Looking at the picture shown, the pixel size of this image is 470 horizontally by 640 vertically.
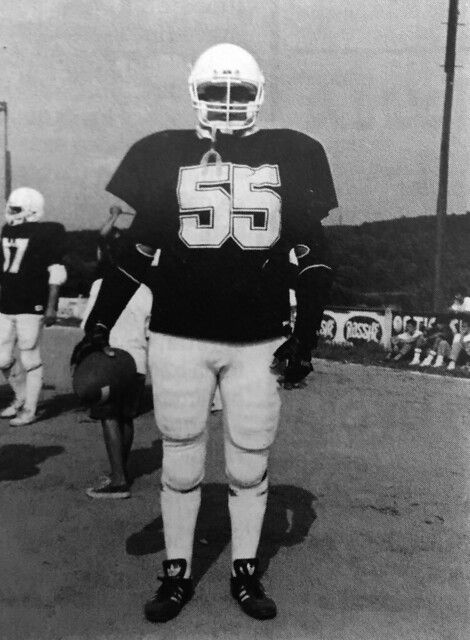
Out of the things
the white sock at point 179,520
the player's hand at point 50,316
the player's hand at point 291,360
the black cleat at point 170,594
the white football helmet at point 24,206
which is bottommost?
the black cleat at point 170,594

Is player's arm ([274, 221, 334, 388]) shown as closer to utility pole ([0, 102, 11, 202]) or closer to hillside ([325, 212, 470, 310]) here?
utility pole ([0, 102, 11, 202])

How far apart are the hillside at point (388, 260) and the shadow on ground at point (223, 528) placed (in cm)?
984

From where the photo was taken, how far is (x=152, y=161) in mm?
2424

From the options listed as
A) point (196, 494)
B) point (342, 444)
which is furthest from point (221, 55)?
point (342, 444)

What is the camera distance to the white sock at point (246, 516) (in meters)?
2.47

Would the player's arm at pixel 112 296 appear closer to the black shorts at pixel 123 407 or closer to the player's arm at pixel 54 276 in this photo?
the black shorts at pixel 123 407

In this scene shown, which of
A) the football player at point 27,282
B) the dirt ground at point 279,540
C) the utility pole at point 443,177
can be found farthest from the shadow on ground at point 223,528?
the utility pole at point 443,177

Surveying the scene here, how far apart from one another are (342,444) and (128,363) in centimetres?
222

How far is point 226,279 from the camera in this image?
7.77 feet

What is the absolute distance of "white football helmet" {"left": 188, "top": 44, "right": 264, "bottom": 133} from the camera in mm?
2381

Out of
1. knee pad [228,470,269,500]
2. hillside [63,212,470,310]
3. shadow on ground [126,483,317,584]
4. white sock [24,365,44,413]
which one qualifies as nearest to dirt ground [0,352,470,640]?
shadow on ground [126,483,317,584]

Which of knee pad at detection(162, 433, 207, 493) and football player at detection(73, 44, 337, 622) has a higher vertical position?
football player at detection(73, 44, 337, 622)

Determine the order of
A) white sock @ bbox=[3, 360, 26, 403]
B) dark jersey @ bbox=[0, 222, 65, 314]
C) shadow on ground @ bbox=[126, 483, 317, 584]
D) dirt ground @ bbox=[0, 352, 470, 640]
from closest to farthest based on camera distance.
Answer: dirt ground @ bbox=[0, 352, 470, 640]
shadow on ground @ bbox=[126, 483, 317, 584]
dark jersey @ bbox=[0, 222, 65, 314]
white sock @ bbox=[3, 360, 26, 403]

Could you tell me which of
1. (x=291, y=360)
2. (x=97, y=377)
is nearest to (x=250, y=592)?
(x=291, y=360)
